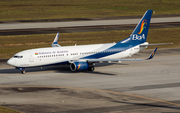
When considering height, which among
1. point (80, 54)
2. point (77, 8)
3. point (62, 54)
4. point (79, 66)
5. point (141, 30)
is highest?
point (77, 8)

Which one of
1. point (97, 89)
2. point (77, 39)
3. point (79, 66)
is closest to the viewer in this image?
point (97, 89)

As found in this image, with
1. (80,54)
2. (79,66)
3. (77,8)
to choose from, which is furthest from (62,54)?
(77,8)

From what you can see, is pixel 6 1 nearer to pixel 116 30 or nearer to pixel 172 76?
pixel 116 30

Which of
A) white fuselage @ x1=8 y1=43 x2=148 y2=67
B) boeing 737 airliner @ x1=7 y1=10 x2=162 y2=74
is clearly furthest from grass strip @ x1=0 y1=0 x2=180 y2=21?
white fuselage @ x1=8 y1=43 x2=148 y2=67

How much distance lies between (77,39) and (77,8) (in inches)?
2937

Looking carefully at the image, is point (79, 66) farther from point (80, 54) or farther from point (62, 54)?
point (62, 54)

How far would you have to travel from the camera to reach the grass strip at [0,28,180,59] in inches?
3236

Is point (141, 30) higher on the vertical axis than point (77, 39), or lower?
higher

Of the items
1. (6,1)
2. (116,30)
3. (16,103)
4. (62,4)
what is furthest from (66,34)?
(6,1)

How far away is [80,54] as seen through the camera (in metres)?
56.9

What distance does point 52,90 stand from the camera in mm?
43906

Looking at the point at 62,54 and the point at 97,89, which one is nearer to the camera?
the point at 97,89

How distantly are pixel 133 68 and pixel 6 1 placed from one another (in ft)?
460

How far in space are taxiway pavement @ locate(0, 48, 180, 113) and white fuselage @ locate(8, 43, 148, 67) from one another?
2.14 metres
